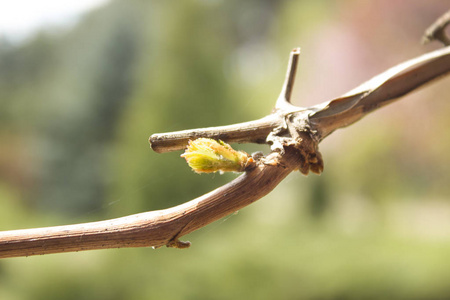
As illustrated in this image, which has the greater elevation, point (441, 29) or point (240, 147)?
point (240, 147)

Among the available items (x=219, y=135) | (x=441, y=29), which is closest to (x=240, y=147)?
(x=441, y=29)

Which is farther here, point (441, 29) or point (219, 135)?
point (441, 29)

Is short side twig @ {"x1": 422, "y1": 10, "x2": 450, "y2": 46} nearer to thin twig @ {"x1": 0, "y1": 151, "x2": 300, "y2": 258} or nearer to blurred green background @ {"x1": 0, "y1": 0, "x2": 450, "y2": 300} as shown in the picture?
thin twig @ {"x1": 0, "y1": 151, "x2": 300, "y2": 258}

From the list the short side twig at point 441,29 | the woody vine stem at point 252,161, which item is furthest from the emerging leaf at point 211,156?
the short side twig at point 441,29

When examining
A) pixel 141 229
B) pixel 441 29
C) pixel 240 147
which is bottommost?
pixel 141 229

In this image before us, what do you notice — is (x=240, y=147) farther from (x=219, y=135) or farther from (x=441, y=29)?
(x=219, y=135)

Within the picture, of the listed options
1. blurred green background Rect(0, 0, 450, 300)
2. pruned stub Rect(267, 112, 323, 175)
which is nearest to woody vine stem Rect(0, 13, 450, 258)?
pruned stub Rect(267, 112, 323, 175)

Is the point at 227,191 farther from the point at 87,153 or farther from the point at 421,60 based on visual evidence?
the point at 87,153

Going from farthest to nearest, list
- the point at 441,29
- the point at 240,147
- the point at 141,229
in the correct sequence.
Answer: the point at 240,147
the point at 441,29
the point at 141,229
